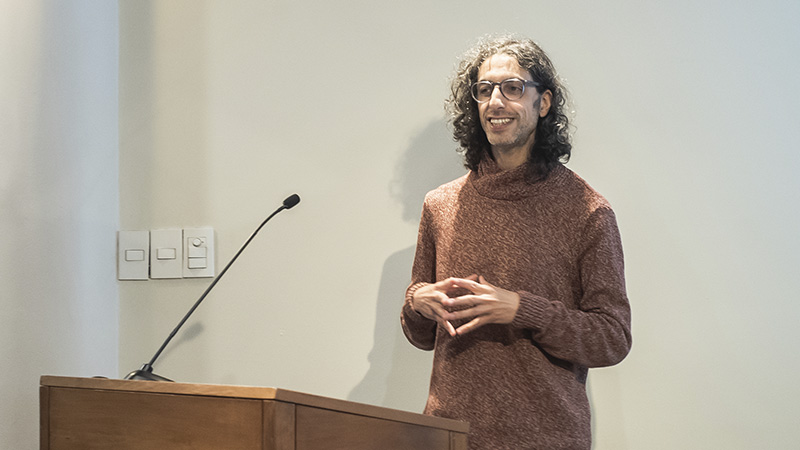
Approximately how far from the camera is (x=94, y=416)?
4.23 feet

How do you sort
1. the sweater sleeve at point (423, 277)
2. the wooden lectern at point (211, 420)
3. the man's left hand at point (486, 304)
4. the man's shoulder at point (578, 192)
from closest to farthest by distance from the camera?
the wooden lectern at point (211, 420), the man's left hand at point (486, 304), the man's shoulder at point (578, 192), the sweater sleeve at point (423, 277)

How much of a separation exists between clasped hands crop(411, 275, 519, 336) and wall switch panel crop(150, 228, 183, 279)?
0.93 m

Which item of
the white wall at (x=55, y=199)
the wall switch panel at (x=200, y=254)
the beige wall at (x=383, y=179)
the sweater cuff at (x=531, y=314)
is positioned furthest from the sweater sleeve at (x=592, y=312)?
the white wall at (x=55, y=199)

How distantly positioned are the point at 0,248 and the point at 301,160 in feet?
2.70

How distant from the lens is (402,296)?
2311 mm

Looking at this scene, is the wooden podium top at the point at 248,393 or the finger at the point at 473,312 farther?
the finger at the point at 473,312

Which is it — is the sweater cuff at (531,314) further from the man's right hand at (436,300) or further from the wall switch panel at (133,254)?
the wall switch panel at (133,254)

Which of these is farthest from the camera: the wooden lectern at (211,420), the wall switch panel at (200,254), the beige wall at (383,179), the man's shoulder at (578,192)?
the wall switch panel at (200,254)

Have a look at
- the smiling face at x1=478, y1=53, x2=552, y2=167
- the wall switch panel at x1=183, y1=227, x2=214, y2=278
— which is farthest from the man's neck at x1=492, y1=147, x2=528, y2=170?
the wall switch panel at x1=183, y1=227, x2=214, y2=278

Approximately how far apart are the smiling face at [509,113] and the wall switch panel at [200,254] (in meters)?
0.90

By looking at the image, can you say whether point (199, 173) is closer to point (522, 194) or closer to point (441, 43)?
point (441, 43)

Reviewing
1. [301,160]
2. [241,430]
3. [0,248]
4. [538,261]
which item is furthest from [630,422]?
[0,248]

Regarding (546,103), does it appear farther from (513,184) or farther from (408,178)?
(408,178)

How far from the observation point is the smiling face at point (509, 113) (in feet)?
6.01
